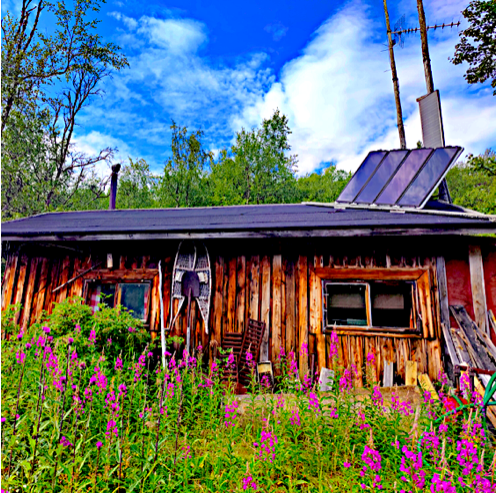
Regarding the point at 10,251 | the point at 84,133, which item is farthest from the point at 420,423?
the point at 84,133

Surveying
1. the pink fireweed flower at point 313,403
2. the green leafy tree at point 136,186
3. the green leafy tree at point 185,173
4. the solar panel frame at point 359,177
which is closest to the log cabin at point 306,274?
the solar panel frame at point 359,177

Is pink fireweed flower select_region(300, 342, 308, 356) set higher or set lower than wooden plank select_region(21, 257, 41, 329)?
lower

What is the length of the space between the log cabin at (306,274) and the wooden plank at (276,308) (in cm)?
2

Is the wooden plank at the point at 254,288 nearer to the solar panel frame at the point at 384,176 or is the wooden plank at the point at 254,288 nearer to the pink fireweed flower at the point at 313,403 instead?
the pink fireweed flower at the point at 313,403

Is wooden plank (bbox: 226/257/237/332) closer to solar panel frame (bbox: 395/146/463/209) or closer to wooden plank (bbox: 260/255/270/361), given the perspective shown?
wooden plank (bbox: 260/255/270/361)

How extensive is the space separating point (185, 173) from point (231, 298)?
2089 centimetres

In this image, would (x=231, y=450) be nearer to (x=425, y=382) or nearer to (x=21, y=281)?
(x=425, y=382)

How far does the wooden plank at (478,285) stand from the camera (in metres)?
5.69

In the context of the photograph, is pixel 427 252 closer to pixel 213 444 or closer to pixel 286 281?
pixel 286 281

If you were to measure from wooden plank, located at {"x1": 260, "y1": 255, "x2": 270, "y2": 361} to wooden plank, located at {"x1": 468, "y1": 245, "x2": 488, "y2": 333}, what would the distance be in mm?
3682

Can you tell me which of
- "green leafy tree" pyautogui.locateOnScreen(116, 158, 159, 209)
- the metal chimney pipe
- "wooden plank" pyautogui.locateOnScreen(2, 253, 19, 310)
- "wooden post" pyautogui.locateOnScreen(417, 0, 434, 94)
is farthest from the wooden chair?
"green leafy tree" pyautogui.locateOnScreen(116, 158, 159, 209)

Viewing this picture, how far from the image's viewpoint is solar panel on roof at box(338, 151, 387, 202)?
8148 mm

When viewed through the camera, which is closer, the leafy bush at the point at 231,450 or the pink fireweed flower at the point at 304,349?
the leafy bush at the point at 231,450

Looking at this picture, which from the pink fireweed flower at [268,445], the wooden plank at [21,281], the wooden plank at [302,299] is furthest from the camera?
the wooden plank at [21,281]
